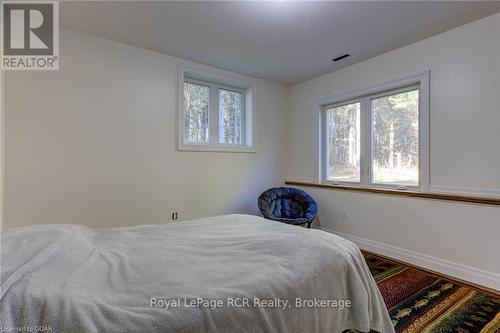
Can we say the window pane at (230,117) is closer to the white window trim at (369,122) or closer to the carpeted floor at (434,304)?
the white window trim at (369,122)

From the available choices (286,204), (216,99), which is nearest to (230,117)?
(216,99)

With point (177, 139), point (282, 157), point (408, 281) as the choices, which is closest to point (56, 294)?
point (177, 139)

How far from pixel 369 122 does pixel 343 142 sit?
481 mm

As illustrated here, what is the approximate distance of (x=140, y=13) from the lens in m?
2.26

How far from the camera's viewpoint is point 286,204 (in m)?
3.75

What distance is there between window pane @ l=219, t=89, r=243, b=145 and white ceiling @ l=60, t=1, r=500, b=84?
72 cm

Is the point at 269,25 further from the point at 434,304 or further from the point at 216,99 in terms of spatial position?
the point at 434,304

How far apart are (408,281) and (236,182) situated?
235 centimetres

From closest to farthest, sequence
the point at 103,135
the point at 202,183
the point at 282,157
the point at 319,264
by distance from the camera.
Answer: the point at 319,264, the point at 103,135, the point at 202,183, the point at 282,157

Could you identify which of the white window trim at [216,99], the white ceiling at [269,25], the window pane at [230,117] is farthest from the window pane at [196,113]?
the white ceiling at [269,25]

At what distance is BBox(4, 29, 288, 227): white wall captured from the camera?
234 cm

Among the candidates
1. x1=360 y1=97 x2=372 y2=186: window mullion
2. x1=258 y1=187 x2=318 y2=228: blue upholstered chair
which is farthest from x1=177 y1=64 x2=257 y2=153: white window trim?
x1=360 y1=97 x2=372 y2=186: window mullion

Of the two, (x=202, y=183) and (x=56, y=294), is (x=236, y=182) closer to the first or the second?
(x=202, y=183)

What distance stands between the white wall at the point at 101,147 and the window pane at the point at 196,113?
26 cm
